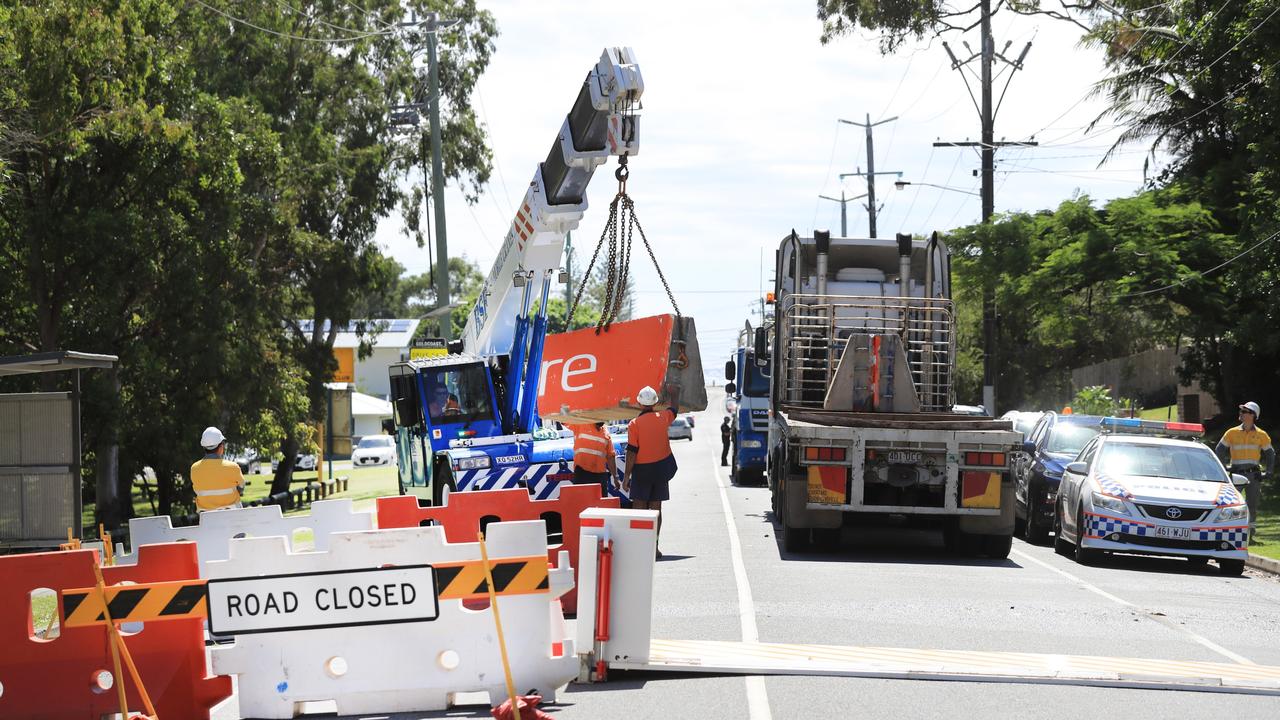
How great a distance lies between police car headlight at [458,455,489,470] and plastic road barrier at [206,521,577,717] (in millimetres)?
8403

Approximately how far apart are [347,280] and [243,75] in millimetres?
5987

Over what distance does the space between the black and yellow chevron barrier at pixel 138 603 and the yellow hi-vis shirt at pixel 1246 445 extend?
579 inches

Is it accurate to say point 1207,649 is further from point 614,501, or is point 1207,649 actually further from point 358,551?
point 358,551

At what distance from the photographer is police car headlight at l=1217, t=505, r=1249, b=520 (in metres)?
16.2

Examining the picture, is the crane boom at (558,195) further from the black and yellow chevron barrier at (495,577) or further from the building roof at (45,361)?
the black and yellow chevron barrier at (495,577)

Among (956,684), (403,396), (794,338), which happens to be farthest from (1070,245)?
(956,684)

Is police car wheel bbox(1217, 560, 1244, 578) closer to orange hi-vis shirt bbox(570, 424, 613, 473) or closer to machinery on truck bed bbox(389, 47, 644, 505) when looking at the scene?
orange hi-vis shirt bbox(570, 424, 613, 473)

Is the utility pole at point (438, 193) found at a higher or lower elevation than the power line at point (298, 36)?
lower

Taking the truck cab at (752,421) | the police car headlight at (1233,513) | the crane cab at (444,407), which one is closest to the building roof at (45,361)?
the crane cab at (444,407)

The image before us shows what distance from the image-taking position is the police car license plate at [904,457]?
15.8 metres

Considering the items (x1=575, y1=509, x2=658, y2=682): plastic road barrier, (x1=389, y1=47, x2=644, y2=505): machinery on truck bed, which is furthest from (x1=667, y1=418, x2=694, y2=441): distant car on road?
(x1=575, y1=509, x2=658, y2=682): plastic road barrier

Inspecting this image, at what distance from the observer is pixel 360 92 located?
39.4 meters

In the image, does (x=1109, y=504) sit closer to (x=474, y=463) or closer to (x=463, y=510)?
(x=474, y=463)

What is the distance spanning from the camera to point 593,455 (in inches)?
625
